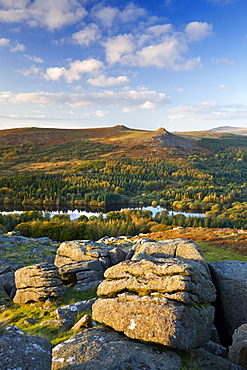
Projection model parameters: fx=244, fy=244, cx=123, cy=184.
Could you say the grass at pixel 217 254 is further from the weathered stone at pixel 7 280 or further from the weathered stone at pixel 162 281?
the weathered stone at pixel 7 280

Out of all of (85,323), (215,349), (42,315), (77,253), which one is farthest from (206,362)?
(77,253)

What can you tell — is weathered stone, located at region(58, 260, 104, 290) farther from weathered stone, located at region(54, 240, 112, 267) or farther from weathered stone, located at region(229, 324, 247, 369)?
weathered stone, located at region(229, 324, 247, 369)

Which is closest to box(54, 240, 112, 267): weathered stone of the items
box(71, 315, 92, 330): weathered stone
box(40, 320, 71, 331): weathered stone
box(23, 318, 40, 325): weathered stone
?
box(23, 318, 40, 325): weathered stone

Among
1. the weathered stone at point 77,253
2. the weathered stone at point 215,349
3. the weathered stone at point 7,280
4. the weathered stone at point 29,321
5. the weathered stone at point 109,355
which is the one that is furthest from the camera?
the weathered stone at point 77,253

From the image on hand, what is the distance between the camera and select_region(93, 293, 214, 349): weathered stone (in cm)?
1077

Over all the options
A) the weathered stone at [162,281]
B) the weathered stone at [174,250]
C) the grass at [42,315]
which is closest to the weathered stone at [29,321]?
the grass at [42,315]

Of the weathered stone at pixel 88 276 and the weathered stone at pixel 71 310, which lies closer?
the weathered stone at pixel 71 310

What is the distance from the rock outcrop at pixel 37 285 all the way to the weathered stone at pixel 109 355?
27.9ft

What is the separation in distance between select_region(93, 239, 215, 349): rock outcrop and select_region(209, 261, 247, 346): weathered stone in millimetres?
2885

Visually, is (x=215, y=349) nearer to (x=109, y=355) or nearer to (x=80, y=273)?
(x=109, y=355)

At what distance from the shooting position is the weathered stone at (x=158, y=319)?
35.3ft

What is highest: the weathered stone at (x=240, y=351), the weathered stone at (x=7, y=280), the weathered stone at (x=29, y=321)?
the weathered stone at (x=240, y=351)

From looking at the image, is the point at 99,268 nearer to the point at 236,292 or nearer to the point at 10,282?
the point at 10,282

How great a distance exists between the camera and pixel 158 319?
11.2 m
